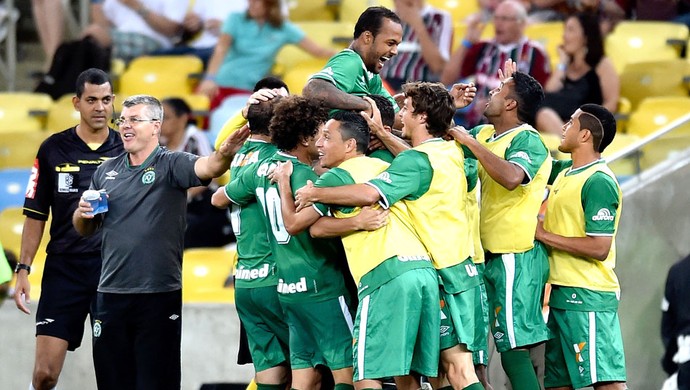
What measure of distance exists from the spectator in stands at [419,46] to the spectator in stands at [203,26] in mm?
1715

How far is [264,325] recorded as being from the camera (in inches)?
291

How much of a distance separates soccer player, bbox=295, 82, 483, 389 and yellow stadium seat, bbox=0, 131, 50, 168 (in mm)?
5589

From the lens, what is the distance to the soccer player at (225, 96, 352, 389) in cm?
694

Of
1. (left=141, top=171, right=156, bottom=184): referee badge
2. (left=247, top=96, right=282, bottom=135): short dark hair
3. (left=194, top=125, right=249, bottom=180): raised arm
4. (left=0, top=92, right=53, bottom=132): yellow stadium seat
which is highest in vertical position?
(left=247, top=96, right=282, bottom=135): short dark hair

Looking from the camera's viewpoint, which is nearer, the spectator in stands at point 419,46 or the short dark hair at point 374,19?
the short dark hair at point 374,19

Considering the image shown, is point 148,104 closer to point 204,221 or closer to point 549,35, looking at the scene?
point 204,221

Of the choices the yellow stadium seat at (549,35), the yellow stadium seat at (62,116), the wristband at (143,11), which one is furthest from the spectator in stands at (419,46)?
the yellow stadium seat at (62,116)

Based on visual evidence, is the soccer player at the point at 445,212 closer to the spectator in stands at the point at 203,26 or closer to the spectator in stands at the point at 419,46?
the spectator in stands at the point at 419,46

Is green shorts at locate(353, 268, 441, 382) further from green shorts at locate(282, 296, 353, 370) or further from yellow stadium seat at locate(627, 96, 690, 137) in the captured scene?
yellow stadium seat at locate(627, 96, 690, 137)

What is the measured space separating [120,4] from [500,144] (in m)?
6.15

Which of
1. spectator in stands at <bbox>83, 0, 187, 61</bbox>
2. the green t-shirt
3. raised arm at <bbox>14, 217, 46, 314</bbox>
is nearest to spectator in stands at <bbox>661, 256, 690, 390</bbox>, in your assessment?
the green t-shirt

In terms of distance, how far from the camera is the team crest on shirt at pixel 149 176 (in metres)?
7.61

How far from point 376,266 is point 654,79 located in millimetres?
5621

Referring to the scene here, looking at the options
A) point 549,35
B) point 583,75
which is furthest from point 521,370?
point 549,35
